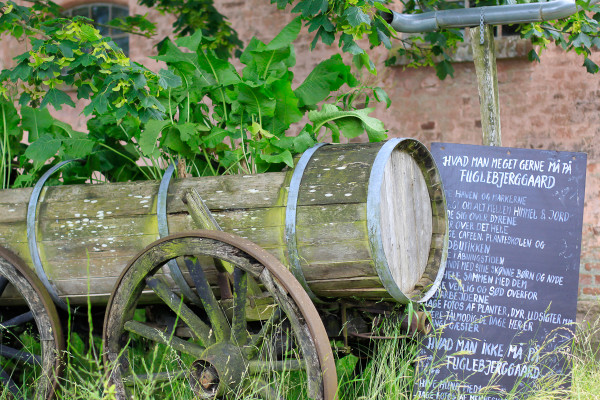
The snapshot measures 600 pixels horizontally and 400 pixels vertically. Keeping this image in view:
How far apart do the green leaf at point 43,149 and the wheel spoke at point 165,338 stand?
1.04 metres

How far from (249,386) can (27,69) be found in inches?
69.1

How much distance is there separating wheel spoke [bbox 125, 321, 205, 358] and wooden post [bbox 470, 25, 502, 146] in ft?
7.17

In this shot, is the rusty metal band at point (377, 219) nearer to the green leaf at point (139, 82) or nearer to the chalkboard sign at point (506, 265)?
the chalkboard sign at point (506, 265)

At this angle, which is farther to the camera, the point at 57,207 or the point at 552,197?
the point at 552,197

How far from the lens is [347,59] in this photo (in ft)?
20.8

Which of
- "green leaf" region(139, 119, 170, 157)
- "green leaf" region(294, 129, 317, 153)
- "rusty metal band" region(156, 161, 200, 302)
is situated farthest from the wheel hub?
"green leaf" region(139, 119, 170, 157)

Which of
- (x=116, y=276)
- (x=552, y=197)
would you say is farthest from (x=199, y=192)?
(x=552, y=197)

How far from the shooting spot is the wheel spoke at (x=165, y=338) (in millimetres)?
2824

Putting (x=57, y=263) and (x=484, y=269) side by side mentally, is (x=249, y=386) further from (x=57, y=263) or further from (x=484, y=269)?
(x=484, y=269)

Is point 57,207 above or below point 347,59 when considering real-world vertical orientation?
below

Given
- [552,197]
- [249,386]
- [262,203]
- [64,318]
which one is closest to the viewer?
[249,386]

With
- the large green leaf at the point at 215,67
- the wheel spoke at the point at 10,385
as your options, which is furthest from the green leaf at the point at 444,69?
the wheel spoke at the point at 10,385

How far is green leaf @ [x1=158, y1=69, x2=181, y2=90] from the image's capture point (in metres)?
3.00

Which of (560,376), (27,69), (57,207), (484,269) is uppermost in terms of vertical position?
(27,69)
